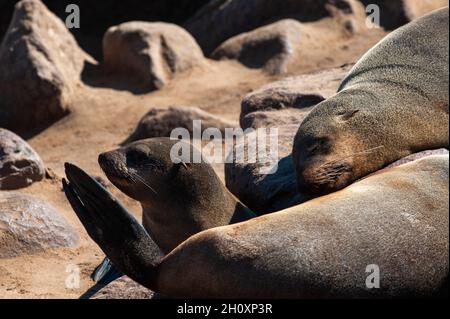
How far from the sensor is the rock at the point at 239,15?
12570 mm

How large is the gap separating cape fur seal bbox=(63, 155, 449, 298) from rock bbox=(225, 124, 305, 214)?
119 centimetres

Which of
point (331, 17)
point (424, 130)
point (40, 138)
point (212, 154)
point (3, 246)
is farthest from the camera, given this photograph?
point (331, 17)

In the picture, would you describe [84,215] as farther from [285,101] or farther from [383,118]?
[285,101]

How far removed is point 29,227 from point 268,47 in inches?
227

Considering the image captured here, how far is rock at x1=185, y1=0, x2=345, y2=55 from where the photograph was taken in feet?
41.2

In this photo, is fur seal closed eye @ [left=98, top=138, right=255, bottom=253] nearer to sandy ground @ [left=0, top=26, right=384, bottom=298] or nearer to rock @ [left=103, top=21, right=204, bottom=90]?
sandy ground @ [left=0, top=26, right=384, bottom=298]

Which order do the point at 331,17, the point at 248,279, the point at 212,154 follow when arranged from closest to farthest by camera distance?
1. the point at 248,279
2. the point at 212,154
3. the point at 331,17

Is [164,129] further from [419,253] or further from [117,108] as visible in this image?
[419,253]

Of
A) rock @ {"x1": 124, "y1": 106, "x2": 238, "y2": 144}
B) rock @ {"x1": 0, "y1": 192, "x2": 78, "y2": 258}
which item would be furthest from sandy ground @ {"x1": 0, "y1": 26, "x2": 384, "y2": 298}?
rock @ {"x1": 124, "y1": 106, "x2": 238, "y2": 144}

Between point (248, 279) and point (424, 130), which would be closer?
point (248, 279)

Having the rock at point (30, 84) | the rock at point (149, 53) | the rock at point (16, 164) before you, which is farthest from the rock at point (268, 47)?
the rock at point (16, 164)

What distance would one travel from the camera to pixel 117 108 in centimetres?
1097
